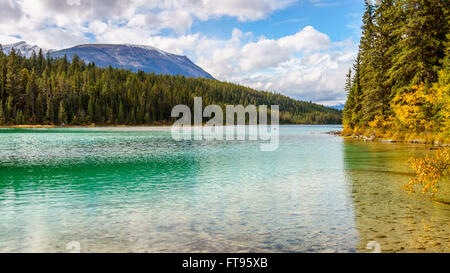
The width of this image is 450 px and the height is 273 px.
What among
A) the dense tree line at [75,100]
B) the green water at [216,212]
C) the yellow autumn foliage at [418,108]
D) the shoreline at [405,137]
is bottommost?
the green water at [216,212]

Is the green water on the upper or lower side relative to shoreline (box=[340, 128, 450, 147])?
lower

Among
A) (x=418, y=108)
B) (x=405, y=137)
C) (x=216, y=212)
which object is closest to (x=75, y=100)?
(x=405, y=137)

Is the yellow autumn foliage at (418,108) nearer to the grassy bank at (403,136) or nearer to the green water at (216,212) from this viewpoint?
the grassy bank at (403,136)

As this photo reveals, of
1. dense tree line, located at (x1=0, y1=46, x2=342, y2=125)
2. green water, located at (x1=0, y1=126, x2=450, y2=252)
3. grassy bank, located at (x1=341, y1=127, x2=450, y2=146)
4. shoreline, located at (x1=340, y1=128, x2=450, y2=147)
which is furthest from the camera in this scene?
dense tree line, located at (x1=0, y1=46, x2=342, y2=125)

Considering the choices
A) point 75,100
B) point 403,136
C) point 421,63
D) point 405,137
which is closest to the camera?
point 421,63

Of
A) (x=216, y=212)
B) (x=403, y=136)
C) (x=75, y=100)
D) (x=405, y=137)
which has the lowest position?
(x=216, y=212)

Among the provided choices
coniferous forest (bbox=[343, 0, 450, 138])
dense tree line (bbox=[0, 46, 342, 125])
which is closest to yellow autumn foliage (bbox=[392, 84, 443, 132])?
coniferous forest (bbox=[343, 0, 450, 138])

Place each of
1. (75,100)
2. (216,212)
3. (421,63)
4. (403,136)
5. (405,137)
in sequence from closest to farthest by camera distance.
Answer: (216,212)
(421,63)
(405,137)
(403,136)
(75,100)

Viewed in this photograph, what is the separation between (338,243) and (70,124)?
146 metres

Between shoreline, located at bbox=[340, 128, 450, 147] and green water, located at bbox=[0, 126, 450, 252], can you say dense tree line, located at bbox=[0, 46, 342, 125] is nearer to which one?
shoreline, located at bbox=[340, 128, 450, 147]

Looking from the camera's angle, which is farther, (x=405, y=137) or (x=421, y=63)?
Result: (x=405, y=137)

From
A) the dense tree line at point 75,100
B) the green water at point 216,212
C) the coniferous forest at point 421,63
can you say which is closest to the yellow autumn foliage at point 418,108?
the coniferous forest at point 421,63

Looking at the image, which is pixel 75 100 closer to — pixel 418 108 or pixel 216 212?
pixel 418 108

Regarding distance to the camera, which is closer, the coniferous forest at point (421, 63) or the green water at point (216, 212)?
the green water at point (216, 212)
